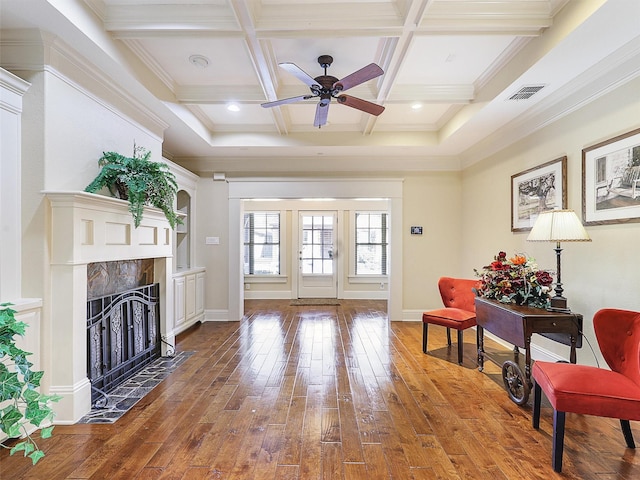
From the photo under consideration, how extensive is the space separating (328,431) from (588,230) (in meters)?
2.66

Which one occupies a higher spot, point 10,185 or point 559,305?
point 10,185

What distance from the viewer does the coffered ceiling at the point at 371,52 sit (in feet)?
7.26

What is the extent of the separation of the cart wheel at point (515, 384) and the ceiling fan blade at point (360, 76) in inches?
97.6

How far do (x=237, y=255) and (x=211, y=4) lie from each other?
364 centimetres

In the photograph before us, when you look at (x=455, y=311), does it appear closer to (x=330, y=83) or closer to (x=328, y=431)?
(x=328, y=431)

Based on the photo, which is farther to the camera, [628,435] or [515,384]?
[515,384]

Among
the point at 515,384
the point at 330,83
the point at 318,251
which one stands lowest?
the point at 515,384

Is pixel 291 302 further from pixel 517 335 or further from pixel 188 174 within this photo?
pixel 517 335

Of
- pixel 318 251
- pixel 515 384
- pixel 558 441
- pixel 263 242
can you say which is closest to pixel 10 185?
pixel 558 441

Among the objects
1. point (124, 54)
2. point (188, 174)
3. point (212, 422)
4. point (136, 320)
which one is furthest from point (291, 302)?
point (124, 54)

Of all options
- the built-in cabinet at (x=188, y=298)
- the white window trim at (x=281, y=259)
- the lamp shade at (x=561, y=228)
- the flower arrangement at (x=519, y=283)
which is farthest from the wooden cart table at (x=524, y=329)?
the white window trim at (x=281, y=259)

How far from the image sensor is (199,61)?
9.64ft

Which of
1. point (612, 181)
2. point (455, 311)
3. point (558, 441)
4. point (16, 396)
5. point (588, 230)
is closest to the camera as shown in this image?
point (16, 396)

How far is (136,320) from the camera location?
315 centimetres
